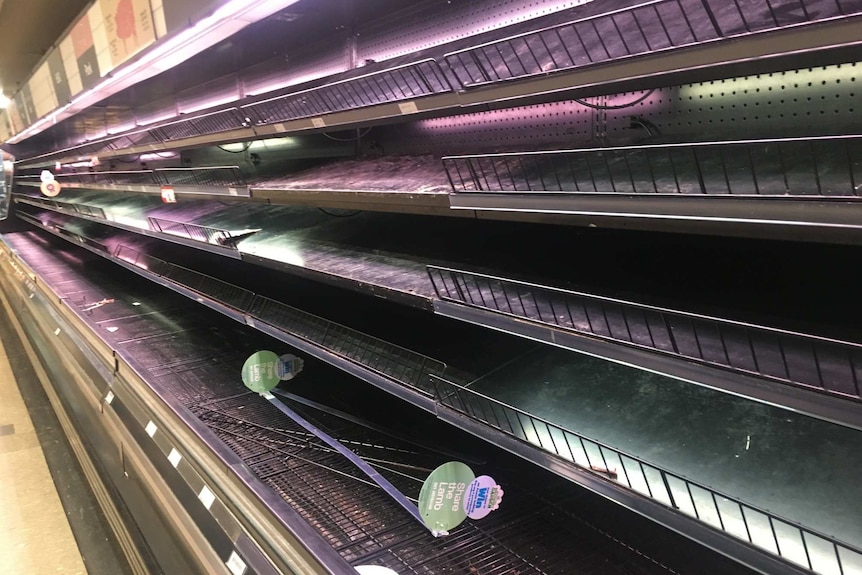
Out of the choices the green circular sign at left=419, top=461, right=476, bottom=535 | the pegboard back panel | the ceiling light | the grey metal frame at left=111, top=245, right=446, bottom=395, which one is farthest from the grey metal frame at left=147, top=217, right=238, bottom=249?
the green circular sign at left=419, top=461, right=476, bottom=535

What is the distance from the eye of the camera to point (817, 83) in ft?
3.30

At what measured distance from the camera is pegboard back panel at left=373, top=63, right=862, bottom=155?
3.27 ft

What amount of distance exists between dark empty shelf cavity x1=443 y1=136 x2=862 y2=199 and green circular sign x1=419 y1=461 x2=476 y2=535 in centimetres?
65

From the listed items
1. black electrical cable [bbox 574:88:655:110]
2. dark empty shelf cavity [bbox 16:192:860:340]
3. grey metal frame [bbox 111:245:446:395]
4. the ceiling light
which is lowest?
grey metal frame [bbox 111:245:446:395]

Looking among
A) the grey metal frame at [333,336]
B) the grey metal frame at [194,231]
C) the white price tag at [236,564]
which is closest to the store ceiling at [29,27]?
the grey metal frame at [194,231]

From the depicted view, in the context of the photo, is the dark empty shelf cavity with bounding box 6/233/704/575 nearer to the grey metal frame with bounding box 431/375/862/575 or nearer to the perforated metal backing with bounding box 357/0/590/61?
the grey metal frame with bounding box 431/375/862/575

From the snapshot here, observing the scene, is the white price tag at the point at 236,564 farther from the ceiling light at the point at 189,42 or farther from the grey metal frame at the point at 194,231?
the ceiling light at the point at 189,42

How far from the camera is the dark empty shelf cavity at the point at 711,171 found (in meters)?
0.72

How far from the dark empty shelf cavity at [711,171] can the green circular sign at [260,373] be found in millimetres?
1334

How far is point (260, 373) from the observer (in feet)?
7.14

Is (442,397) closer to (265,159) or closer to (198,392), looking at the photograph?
(198,392)

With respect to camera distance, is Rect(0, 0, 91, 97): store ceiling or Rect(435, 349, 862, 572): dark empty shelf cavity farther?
Rect(0, 0, 91, 97): store ceiling

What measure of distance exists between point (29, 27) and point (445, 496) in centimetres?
437

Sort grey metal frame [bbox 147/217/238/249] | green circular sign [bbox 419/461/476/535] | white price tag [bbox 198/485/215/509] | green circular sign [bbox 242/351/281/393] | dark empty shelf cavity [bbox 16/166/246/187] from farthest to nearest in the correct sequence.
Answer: dark empty shelf cavity [bbox 16/166/246/187]
grey metal frame [bbox 147/217/238/249]
green circular sign [bbox 242/351/281/393]
white price tag [bbox 198/485/215/509]
green circular sign [bbox 419/461/476/535]
